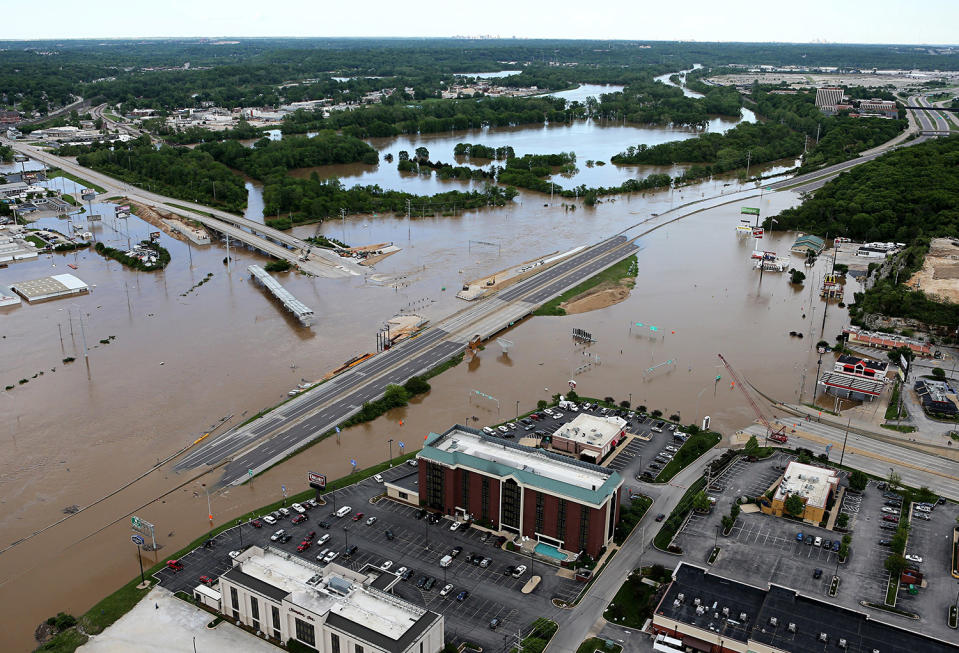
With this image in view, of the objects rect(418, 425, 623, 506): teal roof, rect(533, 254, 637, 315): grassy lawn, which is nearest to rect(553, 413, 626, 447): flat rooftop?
rect(418, 425, 623, 506): teal roof

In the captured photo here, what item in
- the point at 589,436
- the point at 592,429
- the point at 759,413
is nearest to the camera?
the point at 589,436

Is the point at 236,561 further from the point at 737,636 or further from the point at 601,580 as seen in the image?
the point at 737,636

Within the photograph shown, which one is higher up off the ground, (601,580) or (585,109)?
(585,109)

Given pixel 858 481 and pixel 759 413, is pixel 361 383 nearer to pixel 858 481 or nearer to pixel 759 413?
pixel 759 413

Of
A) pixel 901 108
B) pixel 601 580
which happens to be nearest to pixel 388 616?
pixel 601 580

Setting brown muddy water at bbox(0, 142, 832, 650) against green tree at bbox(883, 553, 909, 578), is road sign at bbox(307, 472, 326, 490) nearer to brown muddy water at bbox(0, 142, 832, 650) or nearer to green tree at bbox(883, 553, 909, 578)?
brown muddy water at bbox(0, 142, 832, 650)

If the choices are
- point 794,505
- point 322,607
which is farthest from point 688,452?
point 322,607
